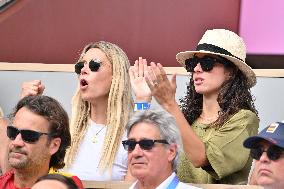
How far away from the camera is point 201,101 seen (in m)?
5.19

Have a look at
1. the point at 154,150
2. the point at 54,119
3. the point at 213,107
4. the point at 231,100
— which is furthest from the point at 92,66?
the point at 154,150

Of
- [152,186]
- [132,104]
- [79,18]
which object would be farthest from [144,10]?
[152,186]

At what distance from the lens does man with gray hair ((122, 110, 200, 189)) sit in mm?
4398

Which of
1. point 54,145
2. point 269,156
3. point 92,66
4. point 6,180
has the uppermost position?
point 92,66

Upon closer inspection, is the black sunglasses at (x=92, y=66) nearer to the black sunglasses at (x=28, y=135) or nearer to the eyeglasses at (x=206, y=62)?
the eyeglasses at (x=206, y=62)

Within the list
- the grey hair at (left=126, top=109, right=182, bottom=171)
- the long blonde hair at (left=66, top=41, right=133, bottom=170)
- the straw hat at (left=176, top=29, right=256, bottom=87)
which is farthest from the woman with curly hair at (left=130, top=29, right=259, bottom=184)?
the long blonde hair at (left=66, top=41, right=133, bottom=170)

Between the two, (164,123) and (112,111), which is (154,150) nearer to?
(164,123)

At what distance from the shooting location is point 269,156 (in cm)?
407

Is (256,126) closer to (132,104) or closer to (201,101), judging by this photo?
Answer: (201,101)

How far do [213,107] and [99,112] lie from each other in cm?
78

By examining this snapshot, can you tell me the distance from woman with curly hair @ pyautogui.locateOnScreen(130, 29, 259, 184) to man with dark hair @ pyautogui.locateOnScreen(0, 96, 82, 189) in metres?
0.56

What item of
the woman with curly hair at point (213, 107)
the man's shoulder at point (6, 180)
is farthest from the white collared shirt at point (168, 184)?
the man's shoulder at point (6, 180)

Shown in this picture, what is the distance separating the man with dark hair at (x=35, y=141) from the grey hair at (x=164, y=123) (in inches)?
16.9

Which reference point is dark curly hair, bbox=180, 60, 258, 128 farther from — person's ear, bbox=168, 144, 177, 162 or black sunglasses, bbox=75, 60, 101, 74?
black sunglasses, bbox=75, 60, 101, 74
